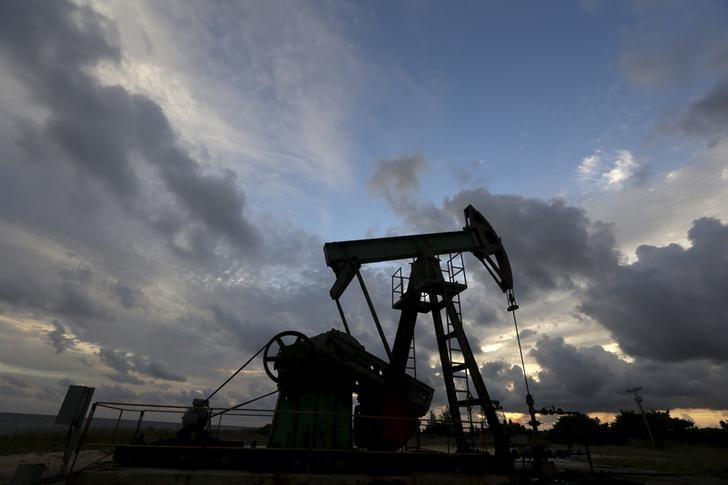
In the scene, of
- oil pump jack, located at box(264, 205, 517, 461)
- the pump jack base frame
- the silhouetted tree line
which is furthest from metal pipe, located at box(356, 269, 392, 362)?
the silhouetted tree line

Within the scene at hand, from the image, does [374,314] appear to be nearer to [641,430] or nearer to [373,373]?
[373,373]

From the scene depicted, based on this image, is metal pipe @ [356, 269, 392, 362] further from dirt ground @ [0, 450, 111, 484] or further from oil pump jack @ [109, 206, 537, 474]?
dirt ground @ [0, 450, 111, 484]

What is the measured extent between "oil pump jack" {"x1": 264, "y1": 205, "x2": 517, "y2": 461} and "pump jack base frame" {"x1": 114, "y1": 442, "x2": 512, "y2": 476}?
0.55 meters

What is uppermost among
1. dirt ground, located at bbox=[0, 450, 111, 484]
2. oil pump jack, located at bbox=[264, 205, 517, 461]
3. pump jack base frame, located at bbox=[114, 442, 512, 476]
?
oil pump jack, located at bbox=[264, 205, 517, 461]

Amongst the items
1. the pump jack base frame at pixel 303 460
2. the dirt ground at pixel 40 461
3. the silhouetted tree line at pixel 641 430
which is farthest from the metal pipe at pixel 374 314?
the silhouetted tree line at pixel 641 430

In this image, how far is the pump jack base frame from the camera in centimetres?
716

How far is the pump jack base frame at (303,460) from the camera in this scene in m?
7.16

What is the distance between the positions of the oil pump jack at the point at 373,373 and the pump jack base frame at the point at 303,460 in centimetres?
55

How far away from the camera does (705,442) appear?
36.4 metres

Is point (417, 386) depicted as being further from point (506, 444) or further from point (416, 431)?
point (506, 444)

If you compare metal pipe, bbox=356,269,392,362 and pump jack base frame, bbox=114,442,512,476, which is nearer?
pump jack base frame, bbox=114,442,512,476

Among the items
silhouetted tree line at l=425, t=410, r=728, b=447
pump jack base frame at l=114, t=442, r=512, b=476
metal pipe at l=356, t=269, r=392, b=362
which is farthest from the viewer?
silhouetted tree line at l=425, t=410, r=728, b=447


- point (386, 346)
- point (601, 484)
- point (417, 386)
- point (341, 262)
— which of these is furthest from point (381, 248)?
point (601, 484)

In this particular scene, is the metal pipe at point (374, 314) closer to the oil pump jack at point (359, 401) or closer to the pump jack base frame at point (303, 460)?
the oil pump jack at point (359, 401)
